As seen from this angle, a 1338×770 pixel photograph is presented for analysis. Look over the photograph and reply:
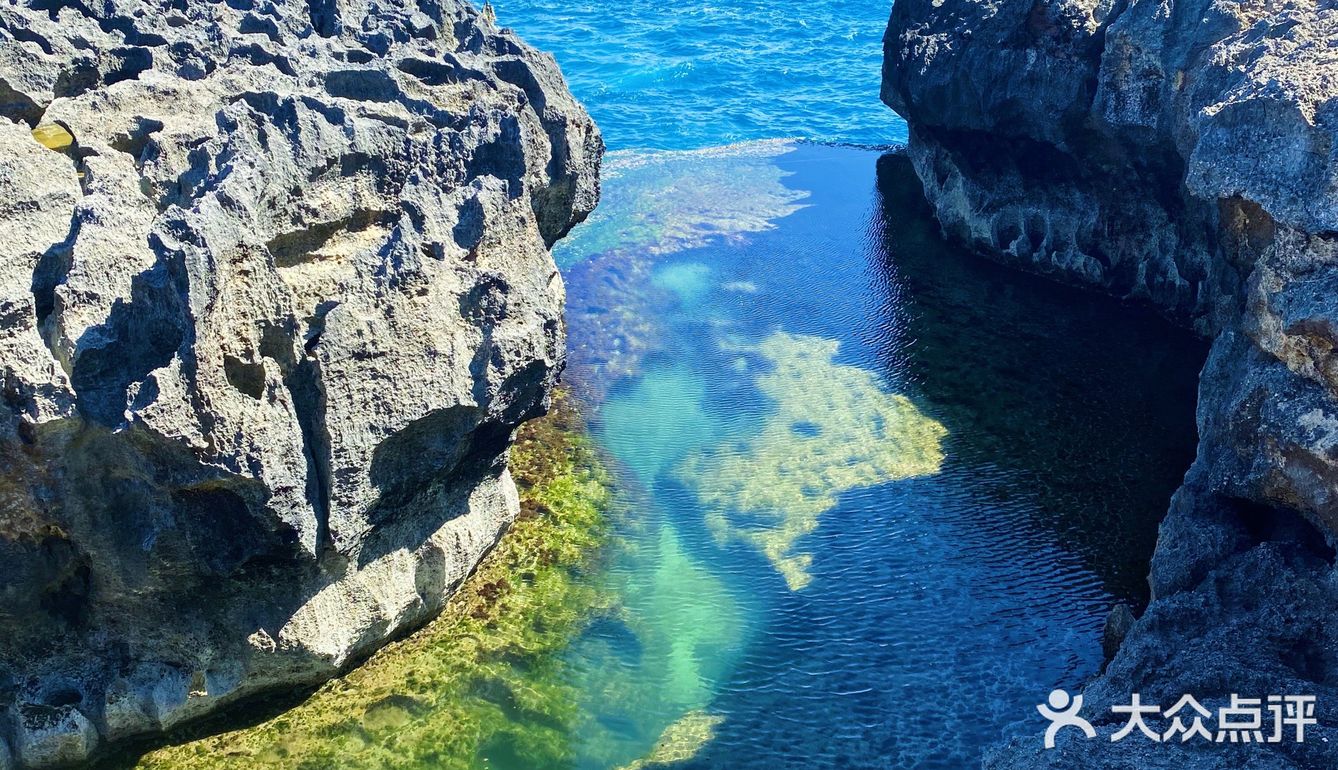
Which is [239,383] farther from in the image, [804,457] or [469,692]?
[804,457]

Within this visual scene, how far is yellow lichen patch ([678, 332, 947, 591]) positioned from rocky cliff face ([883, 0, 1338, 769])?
4.61 meters

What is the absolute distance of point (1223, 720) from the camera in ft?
28.5

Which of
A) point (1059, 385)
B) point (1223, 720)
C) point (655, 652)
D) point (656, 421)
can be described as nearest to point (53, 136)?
point (656, 421)

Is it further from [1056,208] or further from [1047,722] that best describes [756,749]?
[1056,208]

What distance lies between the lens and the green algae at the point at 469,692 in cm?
1185

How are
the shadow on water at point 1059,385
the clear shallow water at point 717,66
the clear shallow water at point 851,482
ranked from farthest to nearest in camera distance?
the clear shallow water at point 717,66 → the shadow on water at point 1059,385 → the clear shallow water at point 851,482

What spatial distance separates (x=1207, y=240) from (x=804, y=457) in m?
8.37

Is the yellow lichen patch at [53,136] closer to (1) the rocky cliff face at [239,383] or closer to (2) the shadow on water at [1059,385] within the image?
(1) the rocky cliff face at [239,383]

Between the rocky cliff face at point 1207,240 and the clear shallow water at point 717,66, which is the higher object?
the rocky cliff face at point 1207,240

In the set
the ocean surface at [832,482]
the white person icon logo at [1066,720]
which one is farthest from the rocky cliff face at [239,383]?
the white person icon logo at [1066,720]

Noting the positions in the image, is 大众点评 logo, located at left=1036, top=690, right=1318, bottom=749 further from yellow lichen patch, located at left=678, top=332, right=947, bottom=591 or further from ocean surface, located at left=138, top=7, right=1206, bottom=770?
yellow lichen patch, located at left=678, top=332, right=947, bottom=591

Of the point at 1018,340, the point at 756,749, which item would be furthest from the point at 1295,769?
the point at 1018,340

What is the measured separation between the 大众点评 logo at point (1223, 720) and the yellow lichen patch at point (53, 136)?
1339 centimetres

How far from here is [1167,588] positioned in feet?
39.0
